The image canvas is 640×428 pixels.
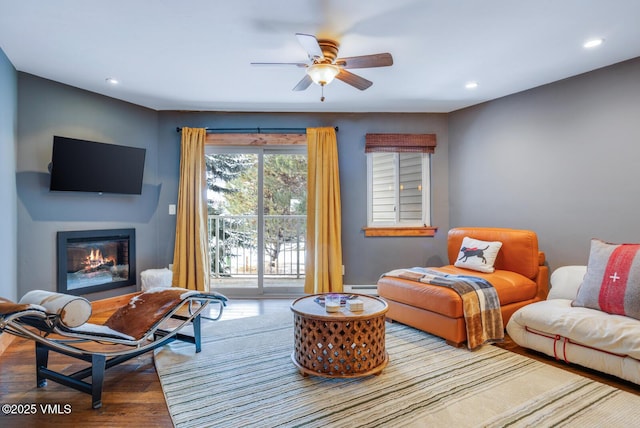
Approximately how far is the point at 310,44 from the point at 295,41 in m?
0.52

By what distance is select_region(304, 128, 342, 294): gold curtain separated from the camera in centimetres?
439

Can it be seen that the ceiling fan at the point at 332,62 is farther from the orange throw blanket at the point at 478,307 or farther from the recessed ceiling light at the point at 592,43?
the orange throw blanket at the point at 478,307

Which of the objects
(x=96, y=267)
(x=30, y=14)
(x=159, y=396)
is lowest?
(x=159, y=396)

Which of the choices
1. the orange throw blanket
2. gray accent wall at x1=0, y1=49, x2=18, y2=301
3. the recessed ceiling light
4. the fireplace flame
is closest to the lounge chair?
gray accent wall at x1=0, y1=49, x2=18, y2=301

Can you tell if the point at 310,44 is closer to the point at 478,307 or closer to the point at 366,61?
the point at 366,61

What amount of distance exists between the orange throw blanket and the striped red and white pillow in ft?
1.86

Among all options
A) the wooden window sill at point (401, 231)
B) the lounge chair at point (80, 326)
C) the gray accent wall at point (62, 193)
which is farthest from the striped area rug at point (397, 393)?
the wooden window sill at point (401, 231)

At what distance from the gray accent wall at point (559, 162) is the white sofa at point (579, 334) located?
2.50 feet

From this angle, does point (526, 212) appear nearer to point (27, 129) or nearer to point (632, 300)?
point (632, 300)

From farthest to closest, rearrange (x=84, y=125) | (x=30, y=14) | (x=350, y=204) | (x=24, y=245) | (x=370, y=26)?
1. (x=350, y=204)
2. (x=84, y=125)
3. (x=24, y=245)
4. (x=370, y=26)
5. (x=30, y=14)

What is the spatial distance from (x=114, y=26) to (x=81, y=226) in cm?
228

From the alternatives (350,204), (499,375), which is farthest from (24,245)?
(499,375)

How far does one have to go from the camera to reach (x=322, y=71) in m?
2.60

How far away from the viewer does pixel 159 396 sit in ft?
7.01
